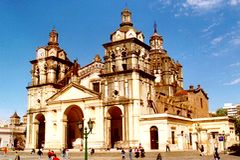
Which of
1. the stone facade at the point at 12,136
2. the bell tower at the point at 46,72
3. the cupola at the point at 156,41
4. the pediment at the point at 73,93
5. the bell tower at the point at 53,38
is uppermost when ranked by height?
the cupola at the point at 156,41

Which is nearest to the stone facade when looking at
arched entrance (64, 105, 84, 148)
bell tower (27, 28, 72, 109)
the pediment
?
bell tower (27, 28, 72, 109)

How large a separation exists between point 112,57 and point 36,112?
16526 mm

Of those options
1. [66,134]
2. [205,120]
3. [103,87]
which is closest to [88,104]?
[103,87]

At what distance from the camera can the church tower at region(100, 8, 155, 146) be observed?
4496cm

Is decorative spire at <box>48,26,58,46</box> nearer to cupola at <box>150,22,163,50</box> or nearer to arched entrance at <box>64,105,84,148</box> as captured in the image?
arched entrance at <box>64,105,84,148</box>

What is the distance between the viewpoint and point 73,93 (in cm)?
5094

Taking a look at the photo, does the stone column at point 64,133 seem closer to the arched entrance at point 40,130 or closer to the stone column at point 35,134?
the arched entrance at point 40,130

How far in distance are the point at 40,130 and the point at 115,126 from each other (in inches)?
601

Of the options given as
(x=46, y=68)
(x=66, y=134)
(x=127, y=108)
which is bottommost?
(x=66, y=134)

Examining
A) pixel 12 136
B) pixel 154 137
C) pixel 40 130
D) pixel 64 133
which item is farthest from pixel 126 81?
pixel 12 136

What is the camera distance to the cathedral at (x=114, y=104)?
146ft

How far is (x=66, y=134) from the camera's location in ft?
169

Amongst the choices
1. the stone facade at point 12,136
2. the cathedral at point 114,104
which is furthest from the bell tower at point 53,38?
the stone facade at point 12,136

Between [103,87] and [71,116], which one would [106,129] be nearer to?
[103,87]
